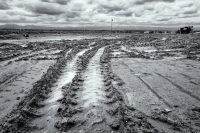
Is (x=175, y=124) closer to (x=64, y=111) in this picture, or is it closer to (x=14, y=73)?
(x=64, y=111)

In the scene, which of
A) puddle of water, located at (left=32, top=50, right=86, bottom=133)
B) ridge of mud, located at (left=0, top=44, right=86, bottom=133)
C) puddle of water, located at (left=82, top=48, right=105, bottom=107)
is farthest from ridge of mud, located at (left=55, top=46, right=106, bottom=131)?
ridge of mud, located at (left=0, top=44, right=86, bottom=133)

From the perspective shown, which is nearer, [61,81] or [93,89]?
[93,89]

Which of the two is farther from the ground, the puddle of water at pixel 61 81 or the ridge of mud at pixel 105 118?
the puddle of water at pixel 61 81

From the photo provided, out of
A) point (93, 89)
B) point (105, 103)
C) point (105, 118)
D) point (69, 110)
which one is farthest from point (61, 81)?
point (105, 118)

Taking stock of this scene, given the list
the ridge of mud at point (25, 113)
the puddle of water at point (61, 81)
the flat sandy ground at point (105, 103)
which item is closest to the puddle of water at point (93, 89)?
the flat sandy ground at point (105, 103)

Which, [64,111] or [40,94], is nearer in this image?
[64,111]

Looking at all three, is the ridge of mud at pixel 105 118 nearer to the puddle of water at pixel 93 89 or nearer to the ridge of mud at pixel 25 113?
the puddle of water at pixel 93 89

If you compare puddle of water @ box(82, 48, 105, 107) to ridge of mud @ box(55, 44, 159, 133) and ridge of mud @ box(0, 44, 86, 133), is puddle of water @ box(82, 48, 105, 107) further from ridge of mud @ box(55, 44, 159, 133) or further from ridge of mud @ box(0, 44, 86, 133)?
ridge of mud @ box(0, 44, 86, 133)

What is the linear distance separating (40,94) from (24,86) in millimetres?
1415

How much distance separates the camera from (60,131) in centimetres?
314

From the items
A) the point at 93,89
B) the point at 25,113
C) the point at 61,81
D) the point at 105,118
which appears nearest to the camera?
the point at 105,118

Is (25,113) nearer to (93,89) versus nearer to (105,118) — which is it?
(105,118)

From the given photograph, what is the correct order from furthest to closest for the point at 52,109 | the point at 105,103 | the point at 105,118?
the point at 105,103 → the point at 52,109 → the point at 105,118

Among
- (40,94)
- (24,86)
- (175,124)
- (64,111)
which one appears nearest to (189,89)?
(175,124)
